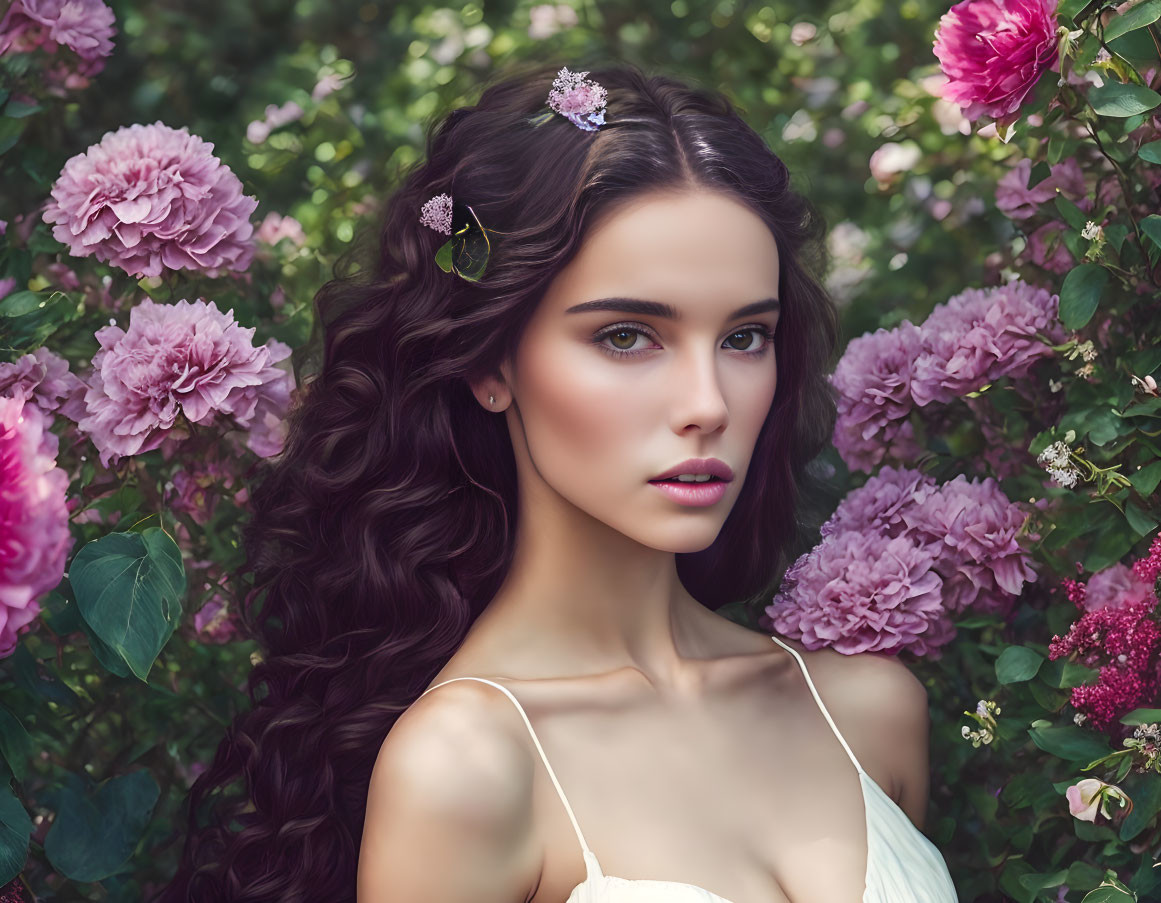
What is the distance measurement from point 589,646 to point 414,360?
55 cm

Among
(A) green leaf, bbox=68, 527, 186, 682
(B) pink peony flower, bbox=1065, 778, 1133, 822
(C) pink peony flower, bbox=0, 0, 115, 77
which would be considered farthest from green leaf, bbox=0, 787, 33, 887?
(B) pink peony flower, bbox=1065, 778, 1133, 822

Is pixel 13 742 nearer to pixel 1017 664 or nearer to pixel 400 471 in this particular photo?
pixel 400 471

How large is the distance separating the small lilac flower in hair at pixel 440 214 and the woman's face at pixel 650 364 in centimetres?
22

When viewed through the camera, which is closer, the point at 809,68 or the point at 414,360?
the point at 414,360

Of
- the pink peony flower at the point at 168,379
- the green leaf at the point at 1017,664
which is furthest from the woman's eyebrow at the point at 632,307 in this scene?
the green leaf at the point at 1017,664

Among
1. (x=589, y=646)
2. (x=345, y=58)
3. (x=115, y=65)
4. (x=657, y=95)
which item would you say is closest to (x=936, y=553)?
(x=589, y=646)

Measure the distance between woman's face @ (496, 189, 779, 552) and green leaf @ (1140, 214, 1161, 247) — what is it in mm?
552

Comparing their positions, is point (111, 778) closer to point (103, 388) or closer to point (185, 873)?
point (185, 873)

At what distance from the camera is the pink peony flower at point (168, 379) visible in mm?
2205

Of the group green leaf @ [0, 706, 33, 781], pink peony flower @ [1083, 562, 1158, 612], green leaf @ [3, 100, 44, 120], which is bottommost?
green leaf @ [0, 706, 33, 781]

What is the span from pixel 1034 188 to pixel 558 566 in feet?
3.45

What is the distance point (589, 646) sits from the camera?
7.47 ft

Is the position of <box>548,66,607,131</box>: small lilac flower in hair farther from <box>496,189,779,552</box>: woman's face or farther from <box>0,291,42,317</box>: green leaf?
<box>0,291,42,317</box>: green leaf

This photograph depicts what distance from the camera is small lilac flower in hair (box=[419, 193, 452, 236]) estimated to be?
7.35ft
